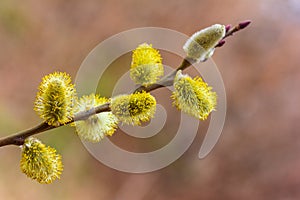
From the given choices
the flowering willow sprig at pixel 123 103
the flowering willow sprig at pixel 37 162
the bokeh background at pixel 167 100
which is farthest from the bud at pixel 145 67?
the bokeh background at pixel 167 100

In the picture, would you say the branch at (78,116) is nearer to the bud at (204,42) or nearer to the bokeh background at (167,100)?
the bud at (204,42)

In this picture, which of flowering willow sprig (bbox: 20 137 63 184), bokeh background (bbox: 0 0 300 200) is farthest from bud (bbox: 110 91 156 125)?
bokeh background (bbox: 0 0 300 200)

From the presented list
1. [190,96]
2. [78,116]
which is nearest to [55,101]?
[78,116]

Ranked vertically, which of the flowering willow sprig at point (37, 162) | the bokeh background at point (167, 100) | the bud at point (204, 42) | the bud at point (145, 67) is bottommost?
the flowering willow sprig at point (37, 162)

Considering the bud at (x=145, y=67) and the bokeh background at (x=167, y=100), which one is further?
the bokeh background at (x=167, y=100)

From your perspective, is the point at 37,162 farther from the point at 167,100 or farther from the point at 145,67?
the point at 167,100

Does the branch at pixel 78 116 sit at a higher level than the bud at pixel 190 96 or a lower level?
higher

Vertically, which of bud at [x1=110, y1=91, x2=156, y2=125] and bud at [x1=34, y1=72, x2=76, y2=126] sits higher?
bud at [x1=34, y1=72, x2=76, y2=126]

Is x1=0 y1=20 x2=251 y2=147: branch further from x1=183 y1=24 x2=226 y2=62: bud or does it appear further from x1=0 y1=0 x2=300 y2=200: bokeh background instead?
x1=0 y1=0 x2=300 y2=200: bokeh background
